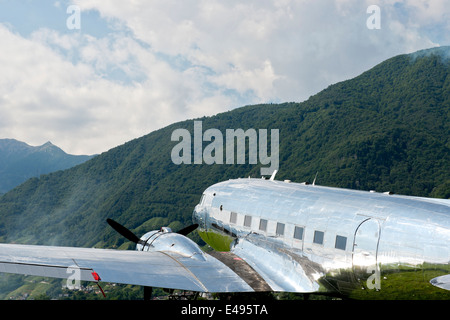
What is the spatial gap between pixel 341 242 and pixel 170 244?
253 inches

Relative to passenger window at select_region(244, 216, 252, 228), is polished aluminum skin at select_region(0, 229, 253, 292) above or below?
below

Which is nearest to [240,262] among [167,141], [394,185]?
[394,185]

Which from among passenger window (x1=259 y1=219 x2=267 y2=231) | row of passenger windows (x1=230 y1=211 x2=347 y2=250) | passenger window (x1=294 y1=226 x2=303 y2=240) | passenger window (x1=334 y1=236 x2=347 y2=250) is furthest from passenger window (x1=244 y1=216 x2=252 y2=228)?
passenger window (x1=334 y1=236 x2=347 y2=250)

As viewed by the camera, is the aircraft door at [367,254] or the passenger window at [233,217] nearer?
the aircraft door at [367,254]

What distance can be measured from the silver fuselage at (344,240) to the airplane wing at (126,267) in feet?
5.68

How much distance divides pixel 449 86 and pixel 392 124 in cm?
3591

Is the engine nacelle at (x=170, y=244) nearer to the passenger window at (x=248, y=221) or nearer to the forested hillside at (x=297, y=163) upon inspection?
the passenger window at (x=248, y=221)

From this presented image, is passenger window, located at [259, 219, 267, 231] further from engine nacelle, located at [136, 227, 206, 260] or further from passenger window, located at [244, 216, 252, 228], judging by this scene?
engine nacelle, located at [136, 227, 206, 260]

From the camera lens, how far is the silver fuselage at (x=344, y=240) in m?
9.94

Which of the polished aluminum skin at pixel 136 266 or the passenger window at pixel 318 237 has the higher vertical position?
the passenger window at pixel 318 237

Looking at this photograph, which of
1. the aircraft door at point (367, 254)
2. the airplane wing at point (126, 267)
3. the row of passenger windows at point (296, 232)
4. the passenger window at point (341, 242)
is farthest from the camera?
the row of passenger windows at point (296, 232)

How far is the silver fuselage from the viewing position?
32.6 feet

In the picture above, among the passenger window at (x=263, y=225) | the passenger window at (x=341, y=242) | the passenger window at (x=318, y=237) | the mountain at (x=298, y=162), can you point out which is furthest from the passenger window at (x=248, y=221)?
the mountain at (x=298, y=162)

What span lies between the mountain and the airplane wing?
244 ft
